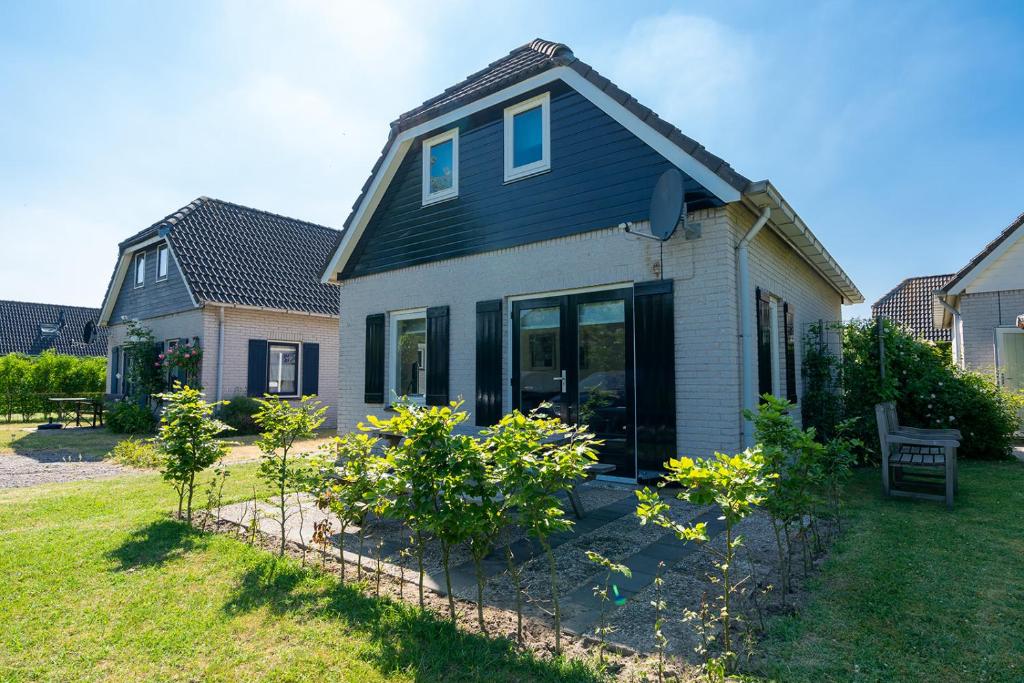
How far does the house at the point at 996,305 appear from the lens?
11930mm

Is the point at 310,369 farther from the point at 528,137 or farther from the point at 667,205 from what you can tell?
the point at 667,205

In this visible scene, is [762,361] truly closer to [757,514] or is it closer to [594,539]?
[757,514]

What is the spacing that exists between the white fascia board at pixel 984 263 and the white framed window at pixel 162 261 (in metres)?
21.2


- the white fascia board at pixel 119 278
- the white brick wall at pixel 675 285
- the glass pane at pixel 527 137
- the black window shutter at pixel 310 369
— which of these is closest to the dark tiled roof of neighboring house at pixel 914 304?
the white brick wall at pixel 675 285

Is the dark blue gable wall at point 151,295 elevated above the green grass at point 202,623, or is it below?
above

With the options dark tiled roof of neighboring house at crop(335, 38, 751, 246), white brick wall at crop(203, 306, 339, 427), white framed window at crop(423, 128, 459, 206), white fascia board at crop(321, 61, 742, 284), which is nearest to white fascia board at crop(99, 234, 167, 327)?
white brick wall at crop(203, 306, 339, 427)

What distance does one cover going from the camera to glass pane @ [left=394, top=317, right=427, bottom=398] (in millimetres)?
9367

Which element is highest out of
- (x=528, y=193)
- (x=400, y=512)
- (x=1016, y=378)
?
(x=528, y=193)

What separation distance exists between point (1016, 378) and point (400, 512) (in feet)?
48.9

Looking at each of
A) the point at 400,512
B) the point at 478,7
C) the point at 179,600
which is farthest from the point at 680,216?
the point at 179,600

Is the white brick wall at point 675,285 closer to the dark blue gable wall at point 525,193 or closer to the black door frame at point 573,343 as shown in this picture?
the black door frame at point 573,343

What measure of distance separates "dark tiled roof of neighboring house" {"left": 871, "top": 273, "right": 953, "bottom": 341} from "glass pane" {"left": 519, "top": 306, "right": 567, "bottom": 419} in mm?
22496

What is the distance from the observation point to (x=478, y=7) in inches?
275

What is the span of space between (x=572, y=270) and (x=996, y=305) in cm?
1134
